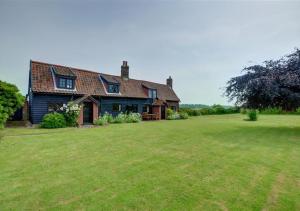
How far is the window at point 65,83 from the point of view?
65.2 ft

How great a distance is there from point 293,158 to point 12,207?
9072 mm

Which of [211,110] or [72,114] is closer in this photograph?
[72,114]

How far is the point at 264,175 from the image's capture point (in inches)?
205

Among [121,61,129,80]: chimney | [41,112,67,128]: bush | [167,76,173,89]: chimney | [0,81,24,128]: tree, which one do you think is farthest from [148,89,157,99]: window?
[0,81,24,128]: tree

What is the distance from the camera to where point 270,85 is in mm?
14711

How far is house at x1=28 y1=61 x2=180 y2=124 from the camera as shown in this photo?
18500mm

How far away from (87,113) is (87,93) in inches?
96.1

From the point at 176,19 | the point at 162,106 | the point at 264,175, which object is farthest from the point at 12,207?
the point at 162,106

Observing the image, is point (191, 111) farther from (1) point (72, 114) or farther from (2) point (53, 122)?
(2) point (53, 122)

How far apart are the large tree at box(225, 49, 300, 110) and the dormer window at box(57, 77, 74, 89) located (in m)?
17.2

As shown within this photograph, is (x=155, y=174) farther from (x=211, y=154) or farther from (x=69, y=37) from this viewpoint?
(x=69, y=37)

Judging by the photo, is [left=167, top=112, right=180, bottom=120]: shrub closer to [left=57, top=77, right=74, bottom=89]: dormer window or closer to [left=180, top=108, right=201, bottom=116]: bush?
[left=180, top=108, right=201, bottom=116]: bush

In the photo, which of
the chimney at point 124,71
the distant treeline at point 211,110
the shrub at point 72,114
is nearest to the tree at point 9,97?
the shrub at point 72,114

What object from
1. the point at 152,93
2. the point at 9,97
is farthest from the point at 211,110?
the point at 9,97
